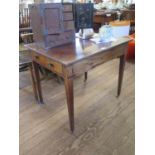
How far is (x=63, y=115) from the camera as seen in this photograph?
2006 mm

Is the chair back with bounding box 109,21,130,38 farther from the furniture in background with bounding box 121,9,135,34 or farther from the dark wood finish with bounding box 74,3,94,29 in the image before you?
the dark wood finish with bounding box 74,3,94,29

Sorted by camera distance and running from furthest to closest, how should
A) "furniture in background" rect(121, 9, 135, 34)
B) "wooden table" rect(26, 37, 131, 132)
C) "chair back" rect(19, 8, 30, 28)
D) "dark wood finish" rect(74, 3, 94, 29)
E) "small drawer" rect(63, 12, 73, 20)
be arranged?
"chair back" rect(19, 8, 30, 28) < "furniture in background" rect(121, 9, 135, 34) < "dark wood finish" rect(74, 3, 94, 29) < "small drawer" rect(63, 12, 73, 20) < "wooden table" rect(26, 37, 131, 132)

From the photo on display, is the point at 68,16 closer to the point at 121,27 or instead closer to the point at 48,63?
the point at 48,63

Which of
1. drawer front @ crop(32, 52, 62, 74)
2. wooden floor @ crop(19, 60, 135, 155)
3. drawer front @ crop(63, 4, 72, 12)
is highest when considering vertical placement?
drawer front @ crop(63, 4, 72, 12)

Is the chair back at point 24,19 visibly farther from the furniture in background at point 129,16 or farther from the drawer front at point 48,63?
the drawer front at point 48,63

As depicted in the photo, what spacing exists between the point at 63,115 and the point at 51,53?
29.6 inches

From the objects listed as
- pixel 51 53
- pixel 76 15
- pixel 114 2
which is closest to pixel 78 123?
pixel 51 53

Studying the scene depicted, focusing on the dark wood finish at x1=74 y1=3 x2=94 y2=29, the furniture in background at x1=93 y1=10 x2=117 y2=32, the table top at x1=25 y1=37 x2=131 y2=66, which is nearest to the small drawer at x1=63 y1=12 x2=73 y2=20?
the dark wood finish at x1=74 y1=3 x2=94 y2=29

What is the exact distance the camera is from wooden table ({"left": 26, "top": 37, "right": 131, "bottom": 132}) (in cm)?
148
